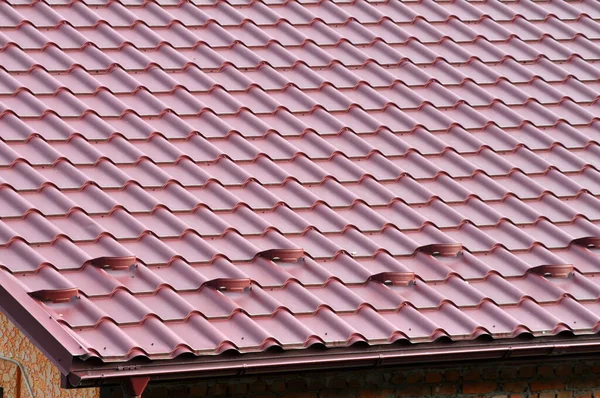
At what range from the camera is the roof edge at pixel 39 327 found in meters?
5.55

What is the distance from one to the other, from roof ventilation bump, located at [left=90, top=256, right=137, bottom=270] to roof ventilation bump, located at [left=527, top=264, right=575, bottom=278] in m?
2.45

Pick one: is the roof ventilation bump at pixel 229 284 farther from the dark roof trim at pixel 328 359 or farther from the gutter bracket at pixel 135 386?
the gutter bracket at pixel 135 386

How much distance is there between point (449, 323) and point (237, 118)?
224 cm

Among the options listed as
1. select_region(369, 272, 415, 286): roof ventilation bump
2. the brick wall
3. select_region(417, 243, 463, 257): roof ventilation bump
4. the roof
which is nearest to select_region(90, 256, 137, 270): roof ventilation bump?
the roof

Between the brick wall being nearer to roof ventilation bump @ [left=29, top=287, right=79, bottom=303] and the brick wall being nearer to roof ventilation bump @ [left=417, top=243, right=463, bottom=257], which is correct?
roof ventilation bump @ [left=29, top=287, right=79, bottom=303]

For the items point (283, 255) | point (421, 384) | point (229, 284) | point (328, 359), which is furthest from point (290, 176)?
point (328, 359)

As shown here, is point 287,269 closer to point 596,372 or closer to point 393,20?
point 596,372

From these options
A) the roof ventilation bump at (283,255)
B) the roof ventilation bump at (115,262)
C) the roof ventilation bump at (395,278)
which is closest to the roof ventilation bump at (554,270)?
the roof ventilation bump at (395,278)

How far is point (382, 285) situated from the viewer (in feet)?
22.3

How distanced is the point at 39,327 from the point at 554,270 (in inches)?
126

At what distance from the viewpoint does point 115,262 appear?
20.9 feet

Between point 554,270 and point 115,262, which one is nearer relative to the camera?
point 115,262

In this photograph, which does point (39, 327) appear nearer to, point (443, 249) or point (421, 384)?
point (421, 384)

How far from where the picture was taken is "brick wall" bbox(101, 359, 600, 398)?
6.41m
